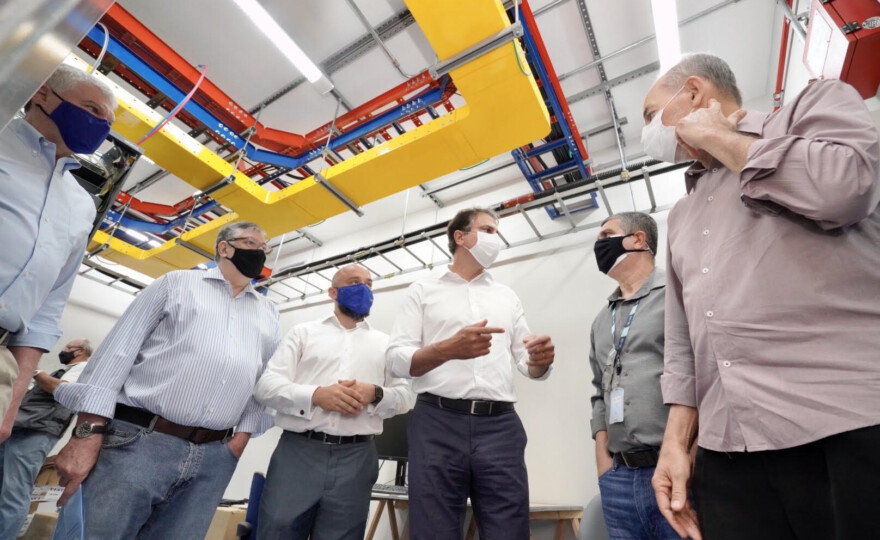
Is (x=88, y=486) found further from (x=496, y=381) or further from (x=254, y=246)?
(x=496, y=381)

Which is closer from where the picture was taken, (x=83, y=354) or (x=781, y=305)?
(x=781, y=305)

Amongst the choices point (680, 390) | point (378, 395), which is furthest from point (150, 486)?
point (680, 390)

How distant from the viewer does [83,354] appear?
4172 mm

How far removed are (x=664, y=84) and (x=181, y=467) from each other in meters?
2.13

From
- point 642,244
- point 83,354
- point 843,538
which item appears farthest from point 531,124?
point 83,354

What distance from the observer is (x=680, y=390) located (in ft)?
3.06

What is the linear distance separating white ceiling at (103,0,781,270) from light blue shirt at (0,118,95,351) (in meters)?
2.60

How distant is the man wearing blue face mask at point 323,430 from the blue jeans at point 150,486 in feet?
0.77

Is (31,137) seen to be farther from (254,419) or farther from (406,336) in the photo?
(406,336)

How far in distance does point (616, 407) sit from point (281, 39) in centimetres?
289

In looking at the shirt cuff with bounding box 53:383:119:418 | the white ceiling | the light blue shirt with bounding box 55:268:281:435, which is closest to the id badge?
the light blue shirt with bounding box 55:268:281:435

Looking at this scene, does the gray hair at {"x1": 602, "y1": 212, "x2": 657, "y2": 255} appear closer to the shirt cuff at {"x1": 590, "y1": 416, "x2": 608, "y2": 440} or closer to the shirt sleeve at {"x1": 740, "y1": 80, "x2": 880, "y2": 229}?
the shirt cuff at {"x1": 590, "y1": 416, "x2": 608, "y2": 440}

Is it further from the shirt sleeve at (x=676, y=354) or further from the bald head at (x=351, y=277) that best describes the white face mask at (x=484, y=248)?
the shirt sleeve at (x=676, y=354)

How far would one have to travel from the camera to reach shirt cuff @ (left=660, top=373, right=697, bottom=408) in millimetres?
919
